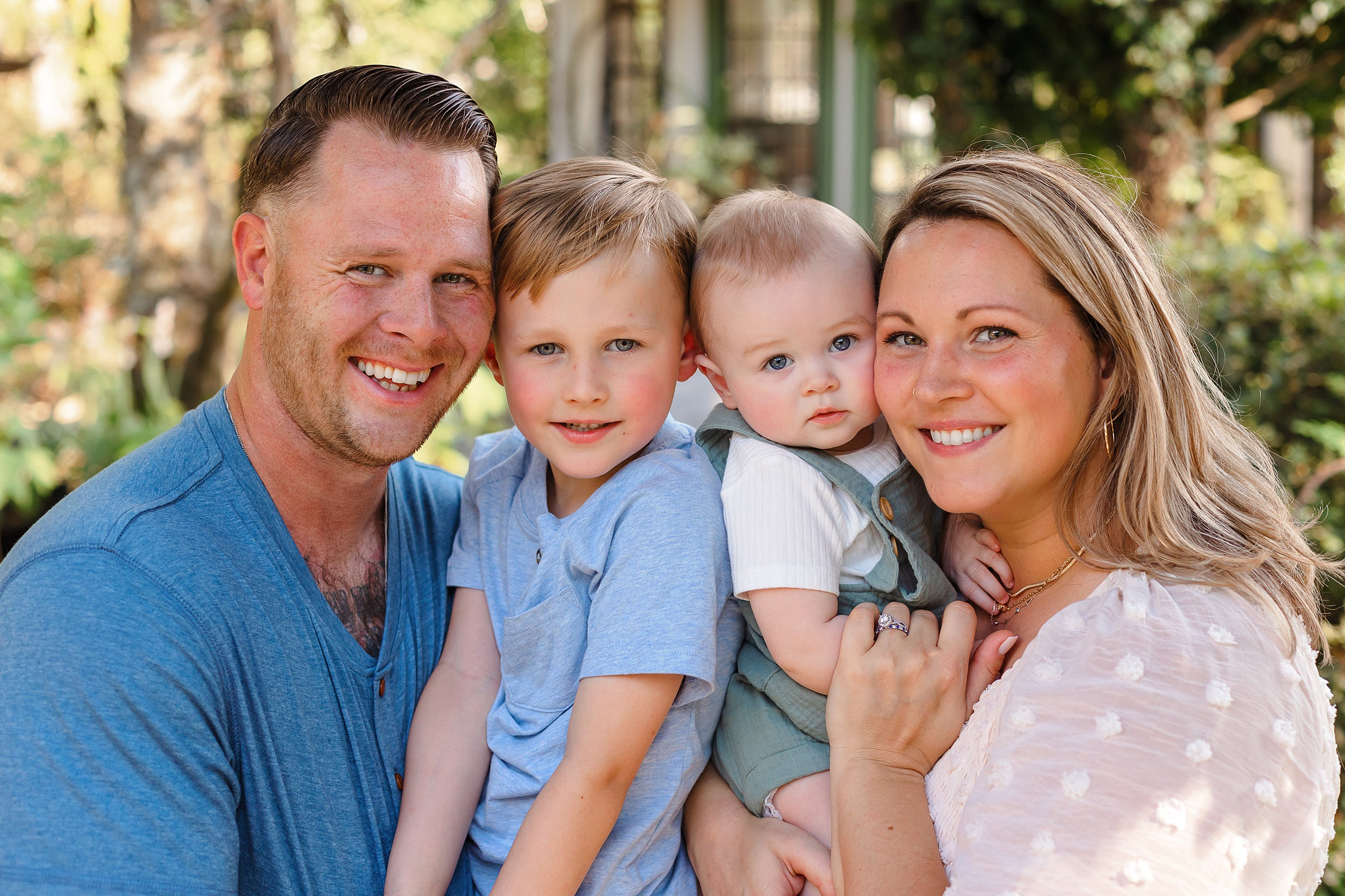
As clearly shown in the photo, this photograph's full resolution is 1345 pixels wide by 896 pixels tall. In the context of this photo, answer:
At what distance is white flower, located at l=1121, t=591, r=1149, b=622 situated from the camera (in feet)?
5.37

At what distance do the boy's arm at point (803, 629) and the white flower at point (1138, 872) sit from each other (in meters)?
0.59

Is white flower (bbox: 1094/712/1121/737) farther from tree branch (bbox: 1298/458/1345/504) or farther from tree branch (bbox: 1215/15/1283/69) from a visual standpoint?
tree branch (bbox: 1215/15/1283/69)

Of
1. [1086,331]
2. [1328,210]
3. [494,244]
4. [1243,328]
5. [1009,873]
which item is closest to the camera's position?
[1009,873]

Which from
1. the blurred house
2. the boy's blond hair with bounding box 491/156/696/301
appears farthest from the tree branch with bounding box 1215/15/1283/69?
the boy's blond hair with bounding box 491/156/696/301

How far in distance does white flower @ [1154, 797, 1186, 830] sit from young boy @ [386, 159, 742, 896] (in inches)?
28.5

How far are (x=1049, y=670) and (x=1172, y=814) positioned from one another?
269mm

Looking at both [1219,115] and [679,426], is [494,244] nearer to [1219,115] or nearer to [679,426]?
[679,426]

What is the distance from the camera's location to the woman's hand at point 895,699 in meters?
1.81

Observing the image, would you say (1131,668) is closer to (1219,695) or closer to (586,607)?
(1219,695)

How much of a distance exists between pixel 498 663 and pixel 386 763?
295 mm

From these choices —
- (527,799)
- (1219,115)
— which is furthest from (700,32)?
(527,799)

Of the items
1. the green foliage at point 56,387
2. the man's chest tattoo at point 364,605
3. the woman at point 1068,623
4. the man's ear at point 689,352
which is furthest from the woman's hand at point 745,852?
the green foliage at point 56,387

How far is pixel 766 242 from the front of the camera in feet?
6.69

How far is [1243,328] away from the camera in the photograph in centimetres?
438
